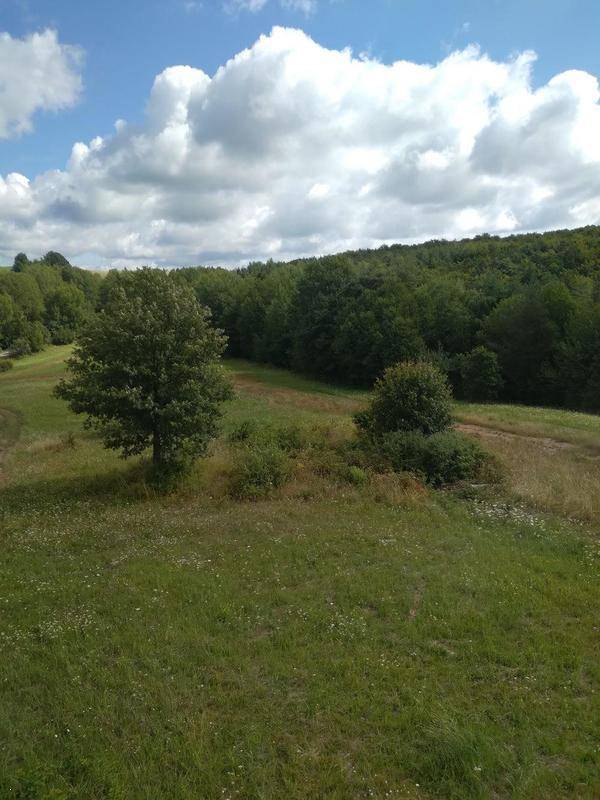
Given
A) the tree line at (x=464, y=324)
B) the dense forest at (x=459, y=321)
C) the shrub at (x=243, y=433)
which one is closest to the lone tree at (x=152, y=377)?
the shrub at (x=243, y=433)

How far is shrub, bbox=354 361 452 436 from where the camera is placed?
2039 cm

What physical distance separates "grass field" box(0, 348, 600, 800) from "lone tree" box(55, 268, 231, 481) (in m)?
2.70

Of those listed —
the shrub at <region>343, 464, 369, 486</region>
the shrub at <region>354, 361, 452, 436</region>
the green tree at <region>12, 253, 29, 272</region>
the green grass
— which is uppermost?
the green tree at <region>12, 253, 29, 272</region>

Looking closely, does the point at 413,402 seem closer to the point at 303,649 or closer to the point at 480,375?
the point at 303,649

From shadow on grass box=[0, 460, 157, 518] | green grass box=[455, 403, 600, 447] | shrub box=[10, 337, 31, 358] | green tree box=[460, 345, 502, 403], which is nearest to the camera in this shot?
shadow on grass box=[0, 460, 157, 518]

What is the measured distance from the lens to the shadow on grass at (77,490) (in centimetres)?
1636

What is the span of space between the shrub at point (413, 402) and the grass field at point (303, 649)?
4.91m

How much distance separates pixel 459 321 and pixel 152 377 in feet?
152

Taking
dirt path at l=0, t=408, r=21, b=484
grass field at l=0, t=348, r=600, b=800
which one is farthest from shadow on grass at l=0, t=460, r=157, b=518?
dirt path at l=0, t=408, r=21, b=484

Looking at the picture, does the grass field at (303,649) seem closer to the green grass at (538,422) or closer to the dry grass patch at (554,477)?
the dry grass patch at (554,477)

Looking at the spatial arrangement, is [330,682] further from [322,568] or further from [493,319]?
[493,319]

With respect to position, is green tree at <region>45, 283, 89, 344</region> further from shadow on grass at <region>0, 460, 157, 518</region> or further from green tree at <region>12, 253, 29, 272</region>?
shadow on grass at <region>0, 460, 157, 518</region>

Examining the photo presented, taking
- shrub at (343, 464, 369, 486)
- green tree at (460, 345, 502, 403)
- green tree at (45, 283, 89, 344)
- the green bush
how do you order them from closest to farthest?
the green bush → shrub at (343, 464, 369, 486) → green tree at (460, 345, 502, 403) → green tree at (45, 283, 89, 344)

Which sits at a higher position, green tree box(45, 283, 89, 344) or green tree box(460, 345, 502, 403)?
green tree box(45, 283, 89, 344)
